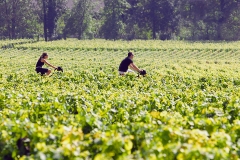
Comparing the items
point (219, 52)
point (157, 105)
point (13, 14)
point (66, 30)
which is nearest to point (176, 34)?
point (66, 30)

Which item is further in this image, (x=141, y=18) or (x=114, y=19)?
(x=141, y=18)

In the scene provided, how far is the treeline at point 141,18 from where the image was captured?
84438mm

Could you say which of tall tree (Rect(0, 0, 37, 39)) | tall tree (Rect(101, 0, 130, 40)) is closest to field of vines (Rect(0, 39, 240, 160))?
tall tree (Rect(101, 0, 130, 40))

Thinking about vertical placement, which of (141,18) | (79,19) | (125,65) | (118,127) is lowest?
(79,19)

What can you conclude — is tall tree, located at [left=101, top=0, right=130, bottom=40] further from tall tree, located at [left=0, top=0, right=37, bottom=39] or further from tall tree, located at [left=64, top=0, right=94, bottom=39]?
tall tree, located at [left=0, top=0, right=37, bottom=39]

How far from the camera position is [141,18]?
90.1 metres

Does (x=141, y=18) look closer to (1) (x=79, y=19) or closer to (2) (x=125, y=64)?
(1) (x=79, y=19)

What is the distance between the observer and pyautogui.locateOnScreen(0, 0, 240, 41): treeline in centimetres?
8444

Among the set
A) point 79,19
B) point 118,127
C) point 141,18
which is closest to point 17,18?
point 79,19

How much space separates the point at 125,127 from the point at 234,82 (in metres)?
11.1

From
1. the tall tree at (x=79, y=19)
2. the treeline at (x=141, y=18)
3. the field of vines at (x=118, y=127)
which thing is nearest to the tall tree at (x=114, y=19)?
the treeline at (x=141, y=18)

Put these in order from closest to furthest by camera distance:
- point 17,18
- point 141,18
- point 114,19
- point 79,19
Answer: point 79,19, point 114,19, point 141,18, point 17,18

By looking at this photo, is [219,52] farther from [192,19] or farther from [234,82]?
[192,19]

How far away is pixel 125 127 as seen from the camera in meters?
6.40
